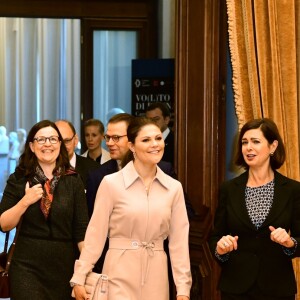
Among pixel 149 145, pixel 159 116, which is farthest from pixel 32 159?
pixel 159 116

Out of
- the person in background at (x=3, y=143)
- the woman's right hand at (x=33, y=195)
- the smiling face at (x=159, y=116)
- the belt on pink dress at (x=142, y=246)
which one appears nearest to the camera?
the belt on pink dress at (x=142, y=246)

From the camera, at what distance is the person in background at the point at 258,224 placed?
14.4 ft

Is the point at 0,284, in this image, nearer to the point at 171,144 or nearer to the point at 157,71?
the point at 171,144

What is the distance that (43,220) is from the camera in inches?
197

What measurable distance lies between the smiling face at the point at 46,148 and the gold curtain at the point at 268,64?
54.0 inches

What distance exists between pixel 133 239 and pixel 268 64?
1.85 m

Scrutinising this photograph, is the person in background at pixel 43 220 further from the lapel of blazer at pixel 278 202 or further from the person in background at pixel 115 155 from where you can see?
the lapel of blazer at pixel 278 202

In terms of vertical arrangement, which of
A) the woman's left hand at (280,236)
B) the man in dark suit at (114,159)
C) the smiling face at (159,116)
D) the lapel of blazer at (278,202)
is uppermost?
the smiling face at (159,116)

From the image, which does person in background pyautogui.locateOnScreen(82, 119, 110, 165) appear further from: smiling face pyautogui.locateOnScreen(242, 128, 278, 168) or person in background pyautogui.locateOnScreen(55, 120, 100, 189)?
smiling face pyautogui.locateOnScreen(242, 128, 278, 168)

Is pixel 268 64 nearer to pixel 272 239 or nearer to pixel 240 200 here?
pixel 240 200

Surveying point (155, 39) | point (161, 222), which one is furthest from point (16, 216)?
point (155, 39)

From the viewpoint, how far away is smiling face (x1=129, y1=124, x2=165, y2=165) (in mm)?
4491

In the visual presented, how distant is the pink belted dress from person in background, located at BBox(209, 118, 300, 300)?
272 mm

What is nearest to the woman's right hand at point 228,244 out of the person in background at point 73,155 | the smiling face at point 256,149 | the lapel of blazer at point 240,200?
the lapel of blazer at point 240,200
